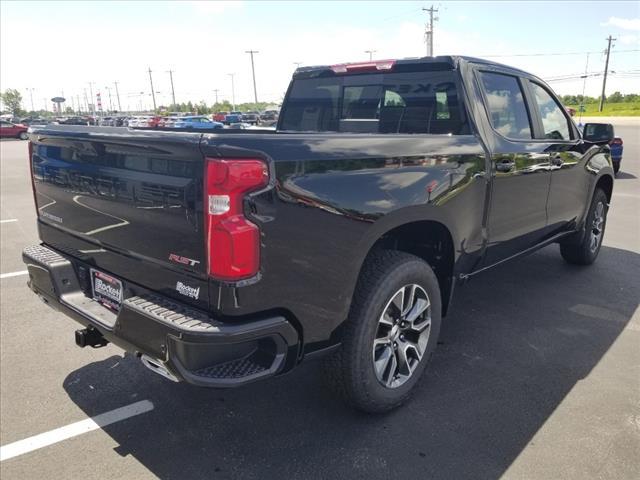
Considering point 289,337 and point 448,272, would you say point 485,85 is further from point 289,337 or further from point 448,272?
point 289,337

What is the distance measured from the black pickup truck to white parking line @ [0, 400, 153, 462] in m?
0.47

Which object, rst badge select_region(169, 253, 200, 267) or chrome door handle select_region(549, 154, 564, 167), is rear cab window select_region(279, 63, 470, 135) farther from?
rst badge select_region(169, 253, 200, 267)

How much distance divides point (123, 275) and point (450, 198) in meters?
1.83

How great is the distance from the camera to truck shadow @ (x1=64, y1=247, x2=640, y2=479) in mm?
2482

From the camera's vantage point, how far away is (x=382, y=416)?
113 inches

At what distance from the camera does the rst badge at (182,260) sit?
2.09 meters

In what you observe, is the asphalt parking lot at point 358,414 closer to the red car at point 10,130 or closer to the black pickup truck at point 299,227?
the black pickup truck at point 299,227

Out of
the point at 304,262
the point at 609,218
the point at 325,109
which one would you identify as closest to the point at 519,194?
the point at 325,109

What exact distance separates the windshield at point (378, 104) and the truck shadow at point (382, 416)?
1.61 m

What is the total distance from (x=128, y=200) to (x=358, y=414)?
5.49 feet

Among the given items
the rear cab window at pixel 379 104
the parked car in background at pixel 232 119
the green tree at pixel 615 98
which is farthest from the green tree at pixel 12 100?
the rear cab window at pixel 379 104

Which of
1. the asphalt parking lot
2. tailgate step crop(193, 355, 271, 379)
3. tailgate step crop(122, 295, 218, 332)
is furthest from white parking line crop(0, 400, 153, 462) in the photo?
tailgate step crop(193, 355, 271, 379)

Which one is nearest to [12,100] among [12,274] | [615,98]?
[615,98]

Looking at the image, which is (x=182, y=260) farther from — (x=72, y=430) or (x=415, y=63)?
(x=415, y=63)
